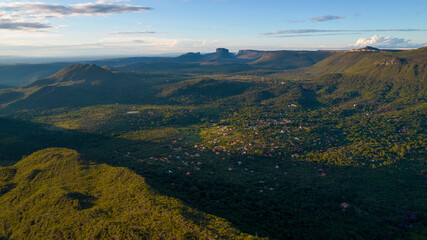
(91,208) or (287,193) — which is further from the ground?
(91,208)

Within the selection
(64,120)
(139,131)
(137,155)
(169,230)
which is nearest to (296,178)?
(169,230)

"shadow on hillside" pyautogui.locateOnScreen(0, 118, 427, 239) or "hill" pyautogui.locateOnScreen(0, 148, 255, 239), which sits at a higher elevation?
"hill" pyautogui.locateOnScreen(0, 148, 255, 239)

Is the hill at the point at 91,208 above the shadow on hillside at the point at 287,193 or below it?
above

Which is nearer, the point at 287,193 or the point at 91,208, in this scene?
the point at 91,208

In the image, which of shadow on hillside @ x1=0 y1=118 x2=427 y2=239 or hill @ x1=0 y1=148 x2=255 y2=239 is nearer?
hill @ x1=0 y1=148 x2=255 y2=239
